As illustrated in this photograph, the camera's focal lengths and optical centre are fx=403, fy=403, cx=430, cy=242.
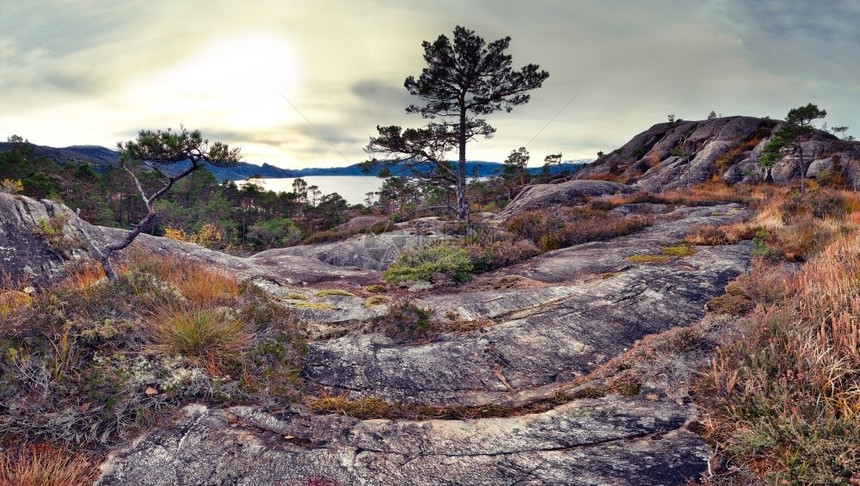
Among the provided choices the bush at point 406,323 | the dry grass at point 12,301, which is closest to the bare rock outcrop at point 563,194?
the bush at point 406,323

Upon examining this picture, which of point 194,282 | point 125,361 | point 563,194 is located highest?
point 563,194

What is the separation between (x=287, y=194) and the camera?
67938 millimetres

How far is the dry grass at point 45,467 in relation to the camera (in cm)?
330

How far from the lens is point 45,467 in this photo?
359cm

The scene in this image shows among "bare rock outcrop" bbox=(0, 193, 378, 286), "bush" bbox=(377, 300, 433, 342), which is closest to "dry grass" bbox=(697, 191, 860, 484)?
"bush" bbox=(377, 300, 433, 342)

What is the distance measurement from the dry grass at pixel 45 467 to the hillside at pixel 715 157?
150ft

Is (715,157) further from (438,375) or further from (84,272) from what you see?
(84,272)

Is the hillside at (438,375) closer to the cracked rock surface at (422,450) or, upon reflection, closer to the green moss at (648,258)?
the cracked rock surface at (422,450)

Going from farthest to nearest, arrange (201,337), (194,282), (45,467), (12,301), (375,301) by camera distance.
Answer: (375,301), (194,282), (12,301), (201,337), (45,467)

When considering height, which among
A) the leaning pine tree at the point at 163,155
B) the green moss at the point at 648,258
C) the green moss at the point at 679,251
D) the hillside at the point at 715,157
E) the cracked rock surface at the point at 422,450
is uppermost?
the hillside at the point at 715,157

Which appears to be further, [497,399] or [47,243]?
[47,243]

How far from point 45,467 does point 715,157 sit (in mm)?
60097

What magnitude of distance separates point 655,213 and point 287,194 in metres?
58.9

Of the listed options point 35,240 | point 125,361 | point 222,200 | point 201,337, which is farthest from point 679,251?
point 222,200
